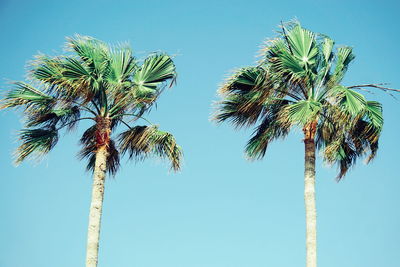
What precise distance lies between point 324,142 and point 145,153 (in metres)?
4.69

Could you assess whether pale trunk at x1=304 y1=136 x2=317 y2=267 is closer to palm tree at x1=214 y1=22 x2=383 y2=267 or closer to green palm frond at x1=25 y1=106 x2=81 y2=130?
palm tree at x1=214 y1=22 x2=383 y2=267

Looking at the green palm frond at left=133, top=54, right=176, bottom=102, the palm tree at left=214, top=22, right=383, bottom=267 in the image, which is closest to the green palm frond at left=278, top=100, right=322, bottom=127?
the palm tree at left=214, top=22, right=383, bottom=267

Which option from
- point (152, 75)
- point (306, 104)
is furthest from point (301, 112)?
point (152, 75)

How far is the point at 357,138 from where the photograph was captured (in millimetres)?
18344

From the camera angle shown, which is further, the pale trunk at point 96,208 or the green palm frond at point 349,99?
the green palm frond at point 349,99

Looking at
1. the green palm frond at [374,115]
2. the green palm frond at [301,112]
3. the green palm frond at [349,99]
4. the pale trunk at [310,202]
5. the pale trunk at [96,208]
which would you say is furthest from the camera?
the green palm frond at [374,115]

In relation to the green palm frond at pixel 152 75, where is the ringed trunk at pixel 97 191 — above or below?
below

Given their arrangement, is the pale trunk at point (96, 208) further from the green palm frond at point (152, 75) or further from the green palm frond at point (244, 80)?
the green palm frond at point (244, 80)

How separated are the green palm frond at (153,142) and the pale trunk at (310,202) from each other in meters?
3.18

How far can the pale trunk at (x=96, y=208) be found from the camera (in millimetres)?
16203

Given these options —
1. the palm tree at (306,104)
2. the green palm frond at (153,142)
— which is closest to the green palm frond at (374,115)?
the palm tree at (306,104)

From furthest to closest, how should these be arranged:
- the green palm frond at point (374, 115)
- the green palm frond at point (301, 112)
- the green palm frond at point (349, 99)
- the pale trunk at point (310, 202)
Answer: the green palm frond at point (374, 115)
the green palm frond at point (349, 99)
the green palm frond at point (301, 112)
the pale trunk at point (310, 202)

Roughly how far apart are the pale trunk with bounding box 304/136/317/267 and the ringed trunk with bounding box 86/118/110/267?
490 cm

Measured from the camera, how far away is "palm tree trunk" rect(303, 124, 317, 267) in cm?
1677
